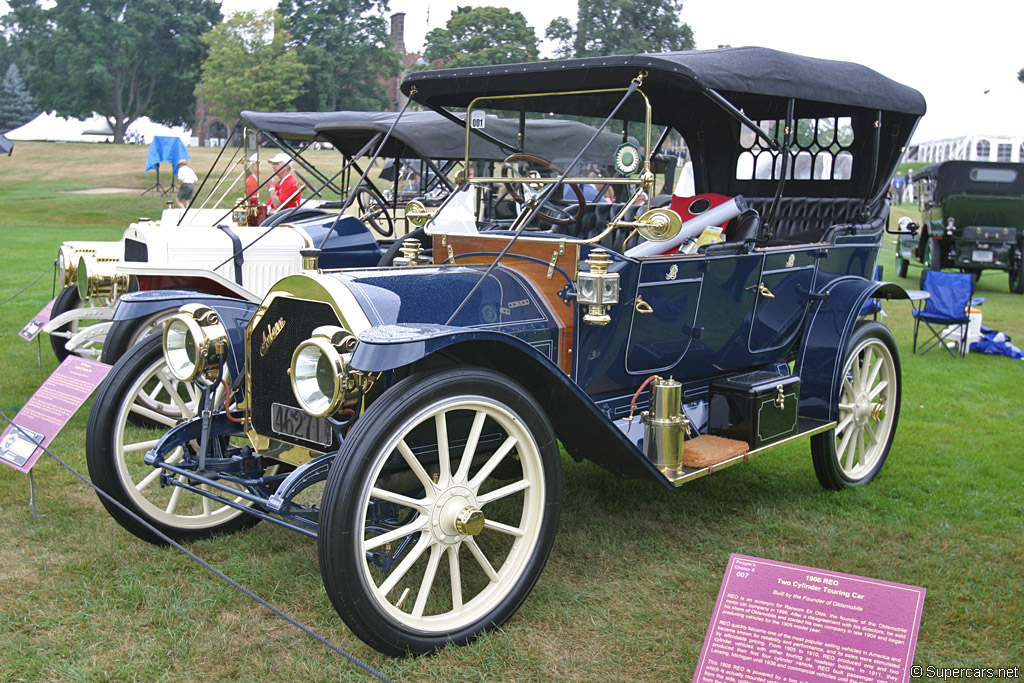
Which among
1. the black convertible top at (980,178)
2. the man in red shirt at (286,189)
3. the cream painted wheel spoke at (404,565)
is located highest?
the black convertible top at (980,178)

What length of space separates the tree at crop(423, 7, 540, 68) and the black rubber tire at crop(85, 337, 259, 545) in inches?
1495

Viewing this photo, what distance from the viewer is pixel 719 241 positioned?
4.30 m

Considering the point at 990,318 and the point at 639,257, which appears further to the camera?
the point at 990,318

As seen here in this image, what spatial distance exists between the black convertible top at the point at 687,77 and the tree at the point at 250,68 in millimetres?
41366

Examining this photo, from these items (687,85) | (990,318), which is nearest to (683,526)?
(687,85)

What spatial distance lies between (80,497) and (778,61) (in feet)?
12.4

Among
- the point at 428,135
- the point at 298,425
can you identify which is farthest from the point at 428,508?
the point at 428,135

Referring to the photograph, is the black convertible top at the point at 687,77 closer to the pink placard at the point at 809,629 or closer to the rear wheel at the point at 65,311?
the pink placard at the point at 809,629

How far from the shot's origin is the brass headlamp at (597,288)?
3.34 m

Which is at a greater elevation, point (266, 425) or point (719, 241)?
point (719, 241)

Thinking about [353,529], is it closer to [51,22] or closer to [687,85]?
[687,85]

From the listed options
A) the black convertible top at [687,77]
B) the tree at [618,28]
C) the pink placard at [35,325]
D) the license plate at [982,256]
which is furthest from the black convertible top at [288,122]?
the tree at [618,28]

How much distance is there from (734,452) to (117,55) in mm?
59020

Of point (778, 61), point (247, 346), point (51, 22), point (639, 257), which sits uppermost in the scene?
point (51, 22)
